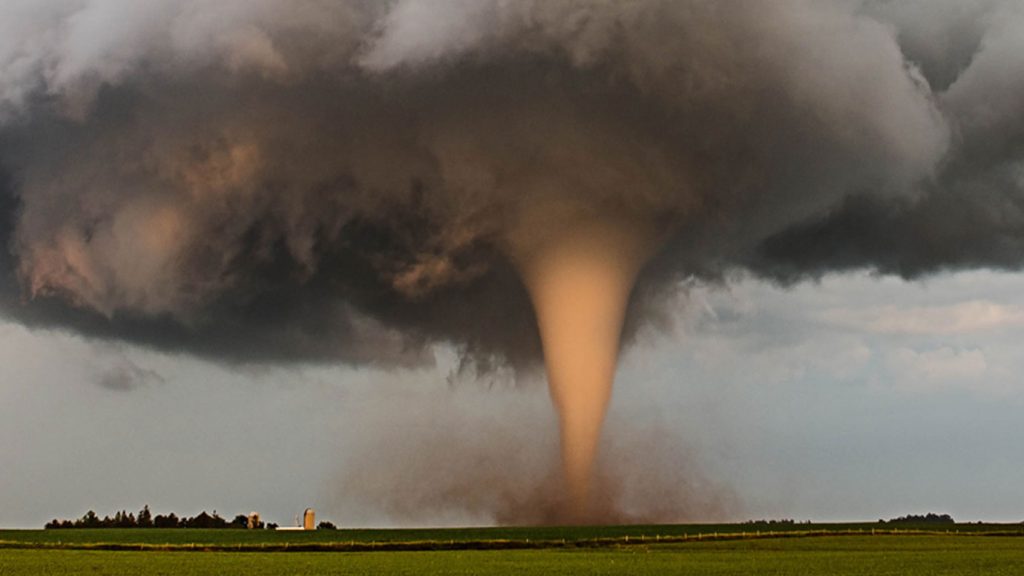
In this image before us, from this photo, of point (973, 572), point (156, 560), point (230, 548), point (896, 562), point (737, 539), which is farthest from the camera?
point (737, 539)

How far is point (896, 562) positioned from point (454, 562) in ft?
90.7

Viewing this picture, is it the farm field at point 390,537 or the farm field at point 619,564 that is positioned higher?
the farm field at point 390,537

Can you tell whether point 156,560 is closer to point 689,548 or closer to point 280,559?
point 280,559

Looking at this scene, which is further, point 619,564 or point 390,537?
point 390,537

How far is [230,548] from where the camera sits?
99000 millimetres

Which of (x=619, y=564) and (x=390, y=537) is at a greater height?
(x=390, y=537)

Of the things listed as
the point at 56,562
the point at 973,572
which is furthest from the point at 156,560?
the point at 973,572

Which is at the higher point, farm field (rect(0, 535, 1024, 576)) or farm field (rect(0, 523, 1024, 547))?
farm field (rect(0, 523, 1024, 547))

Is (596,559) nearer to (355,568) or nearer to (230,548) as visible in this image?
(355,568)

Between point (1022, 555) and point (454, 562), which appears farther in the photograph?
point (1022, 555)

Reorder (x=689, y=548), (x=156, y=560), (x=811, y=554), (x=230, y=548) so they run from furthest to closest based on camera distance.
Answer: (x=230, y=548)
(x=689, y=548)
(x=811, y=554)
(x=156, y=560)

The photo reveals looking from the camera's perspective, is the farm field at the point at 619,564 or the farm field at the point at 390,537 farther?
the farm field at the point at 390,537

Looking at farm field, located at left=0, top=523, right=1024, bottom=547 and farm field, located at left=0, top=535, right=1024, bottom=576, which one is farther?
farm field, located at left=0, top=523, right=1024, bottom=547

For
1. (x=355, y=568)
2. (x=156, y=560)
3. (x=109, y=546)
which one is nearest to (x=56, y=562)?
(x=156, y=560)
